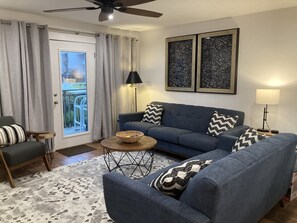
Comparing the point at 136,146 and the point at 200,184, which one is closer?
the point at 200,184

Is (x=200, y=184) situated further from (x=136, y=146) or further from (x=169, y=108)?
(x=169, y=108)

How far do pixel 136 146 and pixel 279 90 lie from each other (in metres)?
2.22

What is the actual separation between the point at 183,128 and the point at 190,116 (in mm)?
257

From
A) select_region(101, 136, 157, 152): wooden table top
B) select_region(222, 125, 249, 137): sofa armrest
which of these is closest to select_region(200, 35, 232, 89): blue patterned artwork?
select_region(222, 125, 249, 137): sofa armrest

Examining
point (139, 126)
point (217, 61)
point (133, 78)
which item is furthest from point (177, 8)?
point (139, 126)

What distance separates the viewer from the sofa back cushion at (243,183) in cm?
136

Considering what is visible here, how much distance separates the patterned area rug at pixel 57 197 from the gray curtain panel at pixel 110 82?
61.2 inches

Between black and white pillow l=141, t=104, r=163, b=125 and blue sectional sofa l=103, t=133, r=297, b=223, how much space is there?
97.3 inches

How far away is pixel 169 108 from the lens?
4.68 meters

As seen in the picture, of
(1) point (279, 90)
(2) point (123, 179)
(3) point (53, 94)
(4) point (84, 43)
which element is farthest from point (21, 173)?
(1) point (279, 90)

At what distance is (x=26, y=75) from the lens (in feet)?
12.5

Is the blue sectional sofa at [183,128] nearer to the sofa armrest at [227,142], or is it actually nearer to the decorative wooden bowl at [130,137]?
the sofa armrest at [227,142]

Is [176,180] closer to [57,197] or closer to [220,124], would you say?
[57,197]

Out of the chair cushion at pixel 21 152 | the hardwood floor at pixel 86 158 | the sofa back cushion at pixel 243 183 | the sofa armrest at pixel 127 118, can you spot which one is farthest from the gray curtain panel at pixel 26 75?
the sofa back cushion at pixel 243 183
